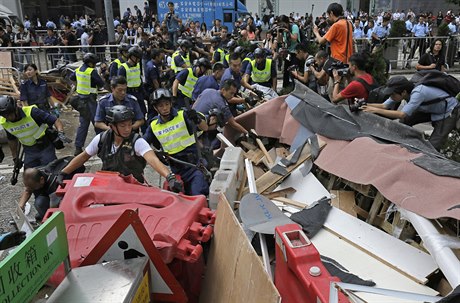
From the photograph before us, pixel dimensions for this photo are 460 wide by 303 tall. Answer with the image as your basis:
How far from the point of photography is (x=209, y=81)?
720 cm

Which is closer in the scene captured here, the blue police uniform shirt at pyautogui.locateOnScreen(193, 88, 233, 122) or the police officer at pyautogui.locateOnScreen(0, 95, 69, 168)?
the police officer at pyautogui.locateOnScreen(0, 95, 69, 168)

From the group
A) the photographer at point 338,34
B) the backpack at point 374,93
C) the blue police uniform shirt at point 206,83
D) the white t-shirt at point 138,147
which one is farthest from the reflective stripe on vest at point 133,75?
the backpack at point 374,93

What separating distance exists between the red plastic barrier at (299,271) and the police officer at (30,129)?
3685 mm

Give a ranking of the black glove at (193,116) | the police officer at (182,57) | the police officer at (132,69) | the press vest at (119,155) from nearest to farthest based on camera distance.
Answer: the press vest at (119,155)
the black glove at (193,116)
the police officer at (132,69)
the police officer at (182,57)

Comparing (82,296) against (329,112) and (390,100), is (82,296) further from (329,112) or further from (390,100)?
(390,100)

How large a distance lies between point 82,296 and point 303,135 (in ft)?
11.1

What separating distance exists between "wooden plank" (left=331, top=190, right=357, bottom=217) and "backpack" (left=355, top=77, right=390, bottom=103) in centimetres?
174

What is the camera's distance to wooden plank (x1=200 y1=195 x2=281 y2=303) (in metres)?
2.30

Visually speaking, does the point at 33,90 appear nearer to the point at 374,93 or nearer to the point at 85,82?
the point at 85,82

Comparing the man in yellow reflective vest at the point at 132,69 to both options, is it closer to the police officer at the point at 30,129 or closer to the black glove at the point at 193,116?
the police officer at the point at 30,129

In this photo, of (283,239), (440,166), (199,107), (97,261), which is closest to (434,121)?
(440,166)

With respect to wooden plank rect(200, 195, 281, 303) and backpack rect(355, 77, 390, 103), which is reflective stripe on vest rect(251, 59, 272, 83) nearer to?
backpack rect(355, 77, 390, 103)

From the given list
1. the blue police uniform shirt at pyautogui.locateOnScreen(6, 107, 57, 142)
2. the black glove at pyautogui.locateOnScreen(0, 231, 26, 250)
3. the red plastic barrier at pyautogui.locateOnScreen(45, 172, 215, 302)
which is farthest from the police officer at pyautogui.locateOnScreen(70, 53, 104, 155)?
the black glove at pyautogui.locateOnScreen(0, 231, 26, 250)

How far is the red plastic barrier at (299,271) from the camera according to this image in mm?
2262
